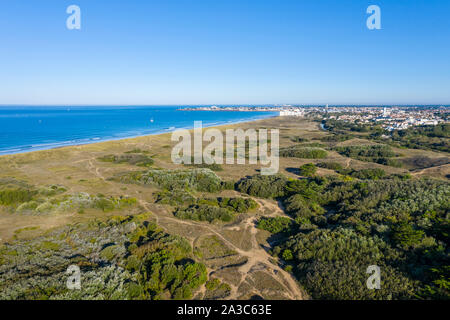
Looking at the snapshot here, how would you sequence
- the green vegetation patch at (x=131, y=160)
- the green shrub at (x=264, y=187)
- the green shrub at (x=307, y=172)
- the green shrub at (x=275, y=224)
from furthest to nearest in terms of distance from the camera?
1. the green vegetation patch at (x=131, y=160)
2. the green shrub at (x=307, y=172)
3. the green shrub at (x=264, y=187)
4. the green shrub at (x=275, y=224)

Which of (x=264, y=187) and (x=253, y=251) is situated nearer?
(x=253, y=251)

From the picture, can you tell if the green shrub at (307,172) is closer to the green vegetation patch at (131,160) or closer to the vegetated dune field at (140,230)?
the vegetated dune field at (140,230)

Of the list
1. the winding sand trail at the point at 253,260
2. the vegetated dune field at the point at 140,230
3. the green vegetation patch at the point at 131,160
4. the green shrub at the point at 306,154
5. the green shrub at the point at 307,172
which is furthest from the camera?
the green shrub at the point at 306,154

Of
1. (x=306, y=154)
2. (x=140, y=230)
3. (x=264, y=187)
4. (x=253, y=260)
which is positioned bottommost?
(x=253, y=260)

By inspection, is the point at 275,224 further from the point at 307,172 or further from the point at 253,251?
the point at 307,172

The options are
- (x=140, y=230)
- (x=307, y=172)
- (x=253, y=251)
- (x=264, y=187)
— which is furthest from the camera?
(x=307, y=172)

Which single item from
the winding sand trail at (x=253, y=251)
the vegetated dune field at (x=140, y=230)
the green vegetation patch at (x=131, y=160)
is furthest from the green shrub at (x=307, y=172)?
the green vegetation patch at (x=131, y=160)

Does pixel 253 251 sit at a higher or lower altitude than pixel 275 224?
lower

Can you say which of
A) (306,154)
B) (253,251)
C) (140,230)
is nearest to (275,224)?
(253,251)

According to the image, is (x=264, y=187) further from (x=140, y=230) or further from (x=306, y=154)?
(x=306, y=154)

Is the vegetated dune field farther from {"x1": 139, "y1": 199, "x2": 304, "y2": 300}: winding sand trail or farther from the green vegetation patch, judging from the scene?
the green vegetation patch

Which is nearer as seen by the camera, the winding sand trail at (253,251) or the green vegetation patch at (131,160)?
the winding sand trail at (253,251)

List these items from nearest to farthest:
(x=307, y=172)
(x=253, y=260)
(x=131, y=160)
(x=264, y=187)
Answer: (x=253, y=260) < (x=264, y=187) < (x=307, y=172) < (x=131, y=160)
